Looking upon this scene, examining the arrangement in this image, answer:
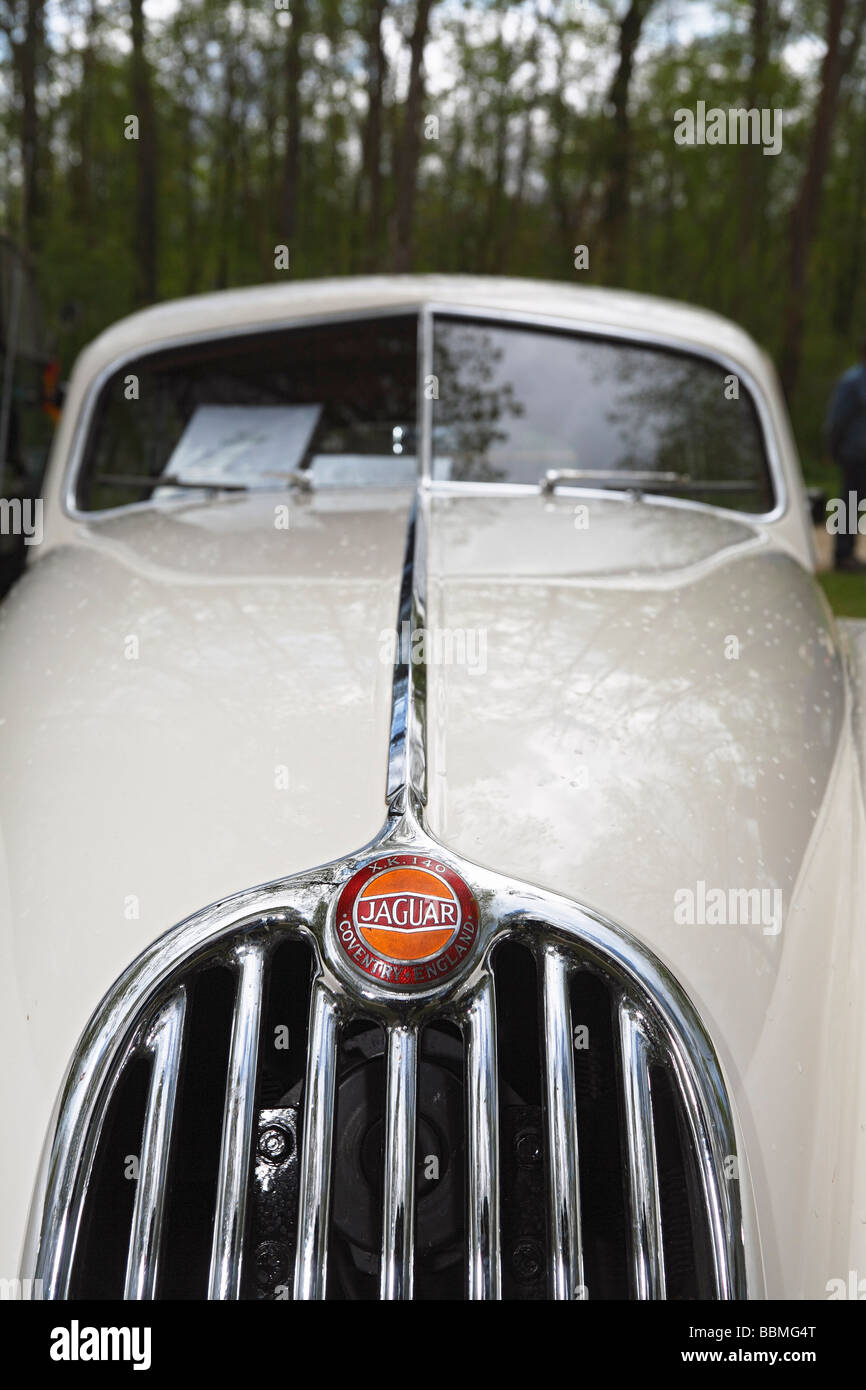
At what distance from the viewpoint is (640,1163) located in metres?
1.27

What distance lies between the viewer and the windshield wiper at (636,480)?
269 centimetres

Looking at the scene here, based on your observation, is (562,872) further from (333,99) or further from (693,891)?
(333,99)

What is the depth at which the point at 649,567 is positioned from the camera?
2119 mm

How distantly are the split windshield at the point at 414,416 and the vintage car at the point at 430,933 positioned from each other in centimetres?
68

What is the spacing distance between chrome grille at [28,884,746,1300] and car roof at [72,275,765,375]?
193cm

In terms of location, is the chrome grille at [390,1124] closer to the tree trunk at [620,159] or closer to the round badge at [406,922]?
the round badge at [406,922]

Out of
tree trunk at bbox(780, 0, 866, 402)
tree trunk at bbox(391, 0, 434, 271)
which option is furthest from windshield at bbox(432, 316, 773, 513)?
tree trunk at bbox(780, 0, 866, 402)

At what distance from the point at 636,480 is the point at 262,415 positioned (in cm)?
90

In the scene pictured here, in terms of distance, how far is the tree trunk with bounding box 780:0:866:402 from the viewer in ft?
36.7

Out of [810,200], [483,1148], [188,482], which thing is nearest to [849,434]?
[810,200]

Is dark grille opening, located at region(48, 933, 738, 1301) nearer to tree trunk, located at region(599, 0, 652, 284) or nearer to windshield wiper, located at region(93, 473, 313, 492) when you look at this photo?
windshield wiper, located at region(93, 473, 313, 492)

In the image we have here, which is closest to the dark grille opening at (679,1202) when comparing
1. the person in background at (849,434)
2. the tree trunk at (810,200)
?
the person in background at (849,434)

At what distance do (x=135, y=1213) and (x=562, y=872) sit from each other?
23.2 inches

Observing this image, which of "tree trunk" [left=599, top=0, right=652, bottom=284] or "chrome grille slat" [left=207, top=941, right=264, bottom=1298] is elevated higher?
"tree trunk" [left=599, top=0, right=652, bottom=284]
